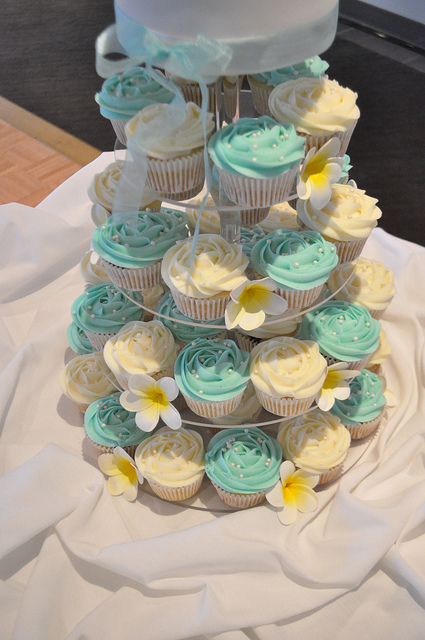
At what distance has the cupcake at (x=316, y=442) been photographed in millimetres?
1479

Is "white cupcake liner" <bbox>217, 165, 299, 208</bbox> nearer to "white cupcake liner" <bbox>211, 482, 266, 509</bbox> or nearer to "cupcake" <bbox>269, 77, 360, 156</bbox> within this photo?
"cupcake" <bbox>269, 77, 360, 156</bbox>

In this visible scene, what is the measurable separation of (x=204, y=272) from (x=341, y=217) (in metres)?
0.36

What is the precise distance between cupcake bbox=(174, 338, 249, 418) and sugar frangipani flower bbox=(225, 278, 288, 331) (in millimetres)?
184

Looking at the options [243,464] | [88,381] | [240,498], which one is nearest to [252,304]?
[243,464]

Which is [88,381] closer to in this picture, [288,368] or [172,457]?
[172,457]

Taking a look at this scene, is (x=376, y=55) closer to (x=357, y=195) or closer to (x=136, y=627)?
(x=357, y=195)

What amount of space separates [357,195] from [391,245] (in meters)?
0.96

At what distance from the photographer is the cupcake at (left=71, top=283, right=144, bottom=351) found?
60.6 inches

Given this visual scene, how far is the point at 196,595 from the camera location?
136 cm

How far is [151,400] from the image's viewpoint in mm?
1354

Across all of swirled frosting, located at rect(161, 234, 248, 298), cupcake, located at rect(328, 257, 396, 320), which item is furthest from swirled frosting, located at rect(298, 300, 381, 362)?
swirled frosting, located at rect(161, 234, 248, 298)

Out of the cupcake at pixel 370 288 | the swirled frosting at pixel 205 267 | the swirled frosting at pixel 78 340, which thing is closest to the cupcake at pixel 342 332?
the cupcake at pixel 370 288

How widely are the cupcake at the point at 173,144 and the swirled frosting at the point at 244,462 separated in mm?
663

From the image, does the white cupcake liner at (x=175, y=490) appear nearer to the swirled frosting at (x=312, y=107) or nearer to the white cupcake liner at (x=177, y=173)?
the white cupcake liner at (x=177, y=173)
